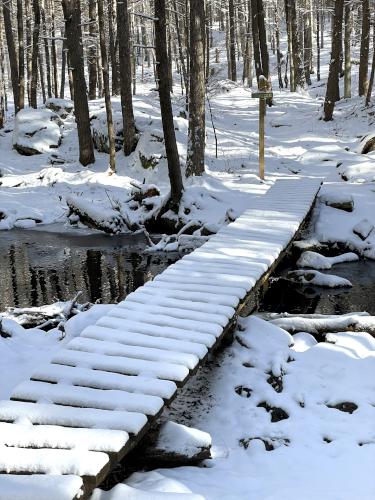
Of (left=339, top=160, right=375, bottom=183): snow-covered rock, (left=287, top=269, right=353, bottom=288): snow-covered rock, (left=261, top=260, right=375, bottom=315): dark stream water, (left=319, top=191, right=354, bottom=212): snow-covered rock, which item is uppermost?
(left=339, top=160, right=375, bottom=183): snow-covered rock

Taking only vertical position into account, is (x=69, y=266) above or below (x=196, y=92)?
below

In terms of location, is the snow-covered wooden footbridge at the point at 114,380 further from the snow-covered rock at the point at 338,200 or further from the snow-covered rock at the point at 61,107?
the snow-covered rock at the point at 61,107

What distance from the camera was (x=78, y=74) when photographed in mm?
17625

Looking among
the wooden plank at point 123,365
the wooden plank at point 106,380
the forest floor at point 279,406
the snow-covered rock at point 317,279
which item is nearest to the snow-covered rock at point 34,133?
the forest floor at point 279,406

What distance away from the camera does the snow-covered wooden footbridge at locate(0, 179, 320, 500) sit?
10.0ft

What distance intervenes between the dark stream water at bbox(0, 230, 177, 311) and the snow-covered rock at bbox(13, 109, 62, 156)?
6.92 metres

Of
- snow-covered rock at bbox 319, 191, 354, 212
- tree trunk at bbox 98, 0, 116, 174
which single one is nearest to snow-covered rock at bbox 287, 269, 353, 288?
snow-covered rock at bbox 319, 191, 354, 212

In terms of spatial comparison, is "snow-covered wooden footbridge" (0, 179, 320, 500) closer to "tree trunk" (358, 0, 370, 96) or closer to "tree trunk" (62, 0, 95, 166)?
"tree trunk" (62, 0, 95, 166)

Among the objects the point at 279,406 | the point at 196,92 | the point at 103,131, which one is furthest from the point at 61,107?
the point at 279,406

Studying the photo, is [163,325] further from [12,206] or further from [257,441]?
[12,206]

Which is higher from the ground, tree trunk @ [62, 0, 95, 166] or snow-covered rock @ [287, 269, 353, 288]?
tree trunk @ [62, 0, 95, 166]

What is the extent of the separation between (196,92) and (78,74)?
17.8ft

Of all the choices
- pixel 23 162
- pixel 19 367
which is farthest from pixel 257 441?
pixel 23 162

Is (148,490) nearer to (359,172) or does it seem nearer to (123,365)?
(123,365)
